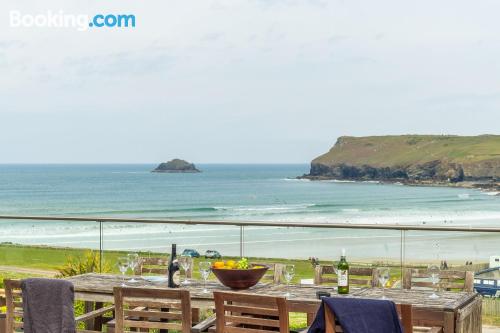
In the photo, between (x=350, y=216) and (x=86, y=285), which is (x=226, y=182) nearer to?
(x=350, y=216)

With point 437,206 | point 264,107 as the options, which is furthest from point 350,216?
point 264,107

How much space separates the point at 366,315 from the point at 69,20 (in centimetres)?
6430

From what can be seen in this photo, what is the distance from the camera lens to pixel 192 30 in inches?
2601

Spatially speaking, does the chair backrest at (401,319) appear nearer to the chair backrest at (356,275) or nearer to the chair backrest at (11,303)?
the chair backrest at (356,275)

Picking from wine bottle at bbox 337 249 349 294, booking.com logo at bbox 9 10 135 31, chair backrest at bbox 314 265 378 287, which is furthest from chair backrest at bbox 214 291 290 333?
booking.com logo at bbox 9 10 135 31

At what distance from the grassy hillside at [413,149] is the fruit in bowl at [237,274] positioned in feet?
218

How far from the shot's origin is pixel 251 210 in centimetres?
5694

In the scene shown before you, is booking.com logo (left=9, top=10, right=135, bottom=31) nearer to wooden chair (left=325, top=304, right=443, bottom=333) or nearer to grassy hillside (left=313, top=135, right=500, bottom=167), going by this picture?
grassy hillside (left=313, top=135, right=500, bottom=167)

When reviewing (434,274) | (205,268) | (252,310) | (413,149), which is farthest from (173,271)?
(413,149)

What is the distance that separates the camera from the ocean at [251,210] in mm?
36094

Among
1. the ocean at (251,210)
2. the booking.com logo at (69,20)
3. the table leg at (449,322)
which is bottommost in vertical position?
the ocean at (251,210)

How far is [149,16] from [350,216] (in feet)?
80.3

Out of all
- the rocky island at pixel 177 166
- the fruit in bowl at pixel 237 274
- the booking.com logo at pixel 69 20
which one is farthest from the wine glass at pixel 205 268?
the rocky island at pixel 177 166

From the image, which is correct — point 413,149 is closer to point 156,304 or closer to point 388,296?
point 388,296
